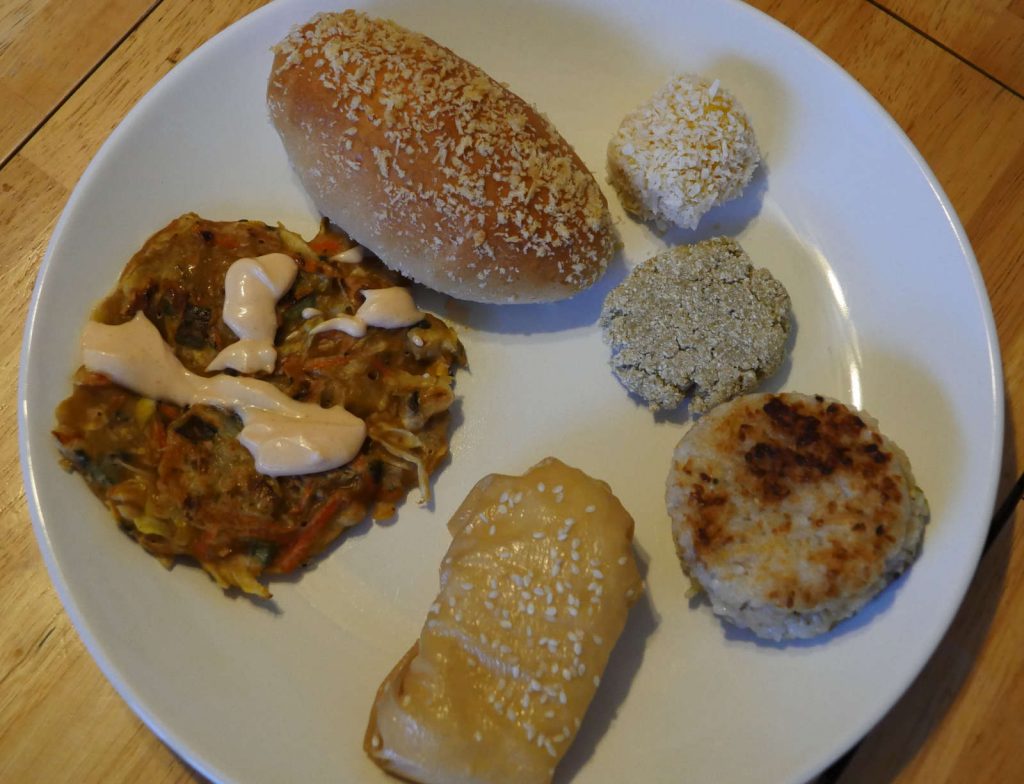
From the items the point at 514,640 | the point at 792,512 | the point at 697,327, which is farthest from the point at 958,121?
the point at 514,640

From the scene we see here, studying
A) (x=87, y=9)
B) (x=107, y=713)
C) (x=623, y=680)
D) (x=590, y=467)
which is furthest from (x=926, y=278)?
(x=87, y=9)

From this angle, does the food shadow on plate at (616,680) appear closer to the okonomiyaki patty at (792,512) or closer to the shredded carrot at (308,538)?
the okonomiyaki patty at (792,512)

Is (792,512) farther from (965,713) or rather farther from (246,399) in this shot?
(246,399)

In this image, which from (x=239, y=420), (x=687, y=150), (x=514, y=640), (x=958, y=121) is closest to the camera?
(x=514, y=640)

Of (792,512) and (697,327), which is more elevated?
(697,327)

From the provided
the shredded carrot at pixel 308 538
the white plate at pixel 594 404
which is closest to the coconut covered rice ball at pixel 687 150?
the white plate at pixel 594 404

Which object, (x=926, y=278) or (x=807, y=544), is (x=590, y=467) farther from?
(x=926, y=278)
